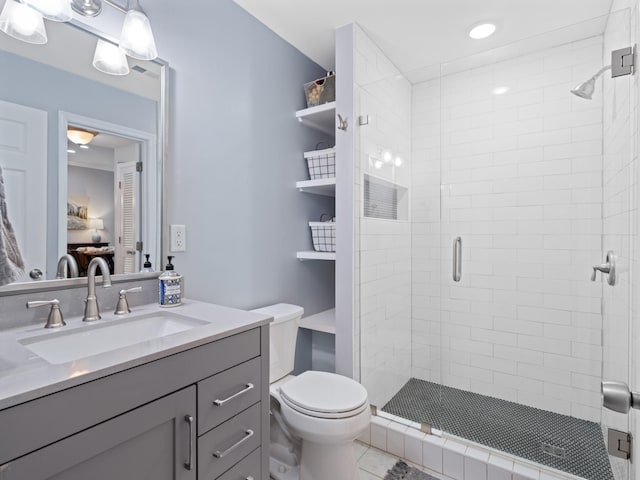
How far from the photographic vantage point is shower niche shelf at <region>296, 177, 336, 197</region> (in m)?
2.11

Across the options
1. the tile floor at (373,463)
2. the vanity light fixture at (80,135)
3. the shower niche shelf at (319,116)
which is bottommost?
the tile floor at (373,463)

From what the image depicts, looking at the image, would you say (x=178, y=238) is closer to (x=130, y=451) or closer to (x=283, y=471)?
(x=130, y=451)

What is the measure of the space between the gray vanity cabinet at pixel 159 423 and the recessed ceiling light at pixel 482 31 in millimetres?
2064

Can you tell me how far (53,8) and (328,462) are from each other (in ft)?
6.44

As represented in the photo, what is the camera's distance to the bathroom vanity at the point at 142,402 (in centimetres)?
68

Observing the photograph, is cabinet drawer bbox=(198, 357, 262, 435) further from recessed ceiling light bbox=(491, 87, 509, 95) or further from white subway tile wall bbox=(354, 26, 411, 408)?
recessed ceiling light bbox=(491, 87, 509, 95)

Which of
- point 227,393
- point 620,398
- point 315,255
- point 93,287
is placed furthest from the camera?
point 315,255

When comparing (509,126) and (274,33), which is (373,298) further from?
(274,33)

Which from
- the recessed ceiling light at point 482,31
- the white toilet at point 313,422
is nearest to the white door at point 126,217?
the white toilet at point 313,422

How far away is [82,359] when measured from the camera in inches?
32.2

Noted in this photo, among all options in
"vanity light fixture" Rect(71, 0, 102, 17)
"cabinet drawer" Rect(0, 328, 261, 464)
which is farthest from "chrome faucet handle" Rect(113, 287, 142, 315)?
"vanity light fixture" Rect(71, 0, 102, 17)

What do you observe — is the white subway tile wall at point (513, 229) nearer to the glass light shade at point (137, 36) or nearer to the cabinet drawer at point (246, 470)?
the cabinet drawer at point (246, 470)

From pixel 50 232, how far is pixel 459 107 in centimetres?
252

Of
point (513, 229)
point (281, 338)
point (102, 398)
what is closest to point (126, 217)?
point (102, 398)
